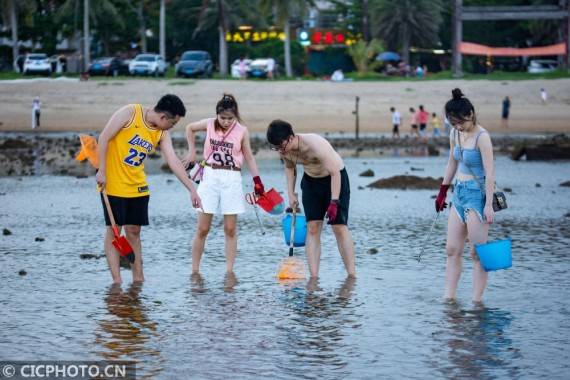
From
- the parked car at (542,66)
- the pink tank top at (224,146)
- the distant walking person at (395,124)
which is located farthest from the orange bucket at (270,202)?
the parked car at (542,66)

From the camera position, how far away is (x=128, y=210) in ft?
35.0

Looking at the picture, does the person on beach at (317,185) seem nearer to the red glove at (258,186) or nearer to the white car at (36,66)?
the red glove at (258,186)

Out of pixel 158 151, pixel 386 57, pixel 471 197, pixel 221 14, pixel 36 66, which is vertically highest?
pixel 221 14

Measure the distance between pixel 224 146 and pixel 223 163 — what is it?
0.17 meters

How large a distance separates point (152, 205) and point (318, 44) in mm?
65174

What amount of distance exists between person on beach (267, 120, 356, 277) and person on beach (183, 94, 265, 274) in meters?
→ 0.44

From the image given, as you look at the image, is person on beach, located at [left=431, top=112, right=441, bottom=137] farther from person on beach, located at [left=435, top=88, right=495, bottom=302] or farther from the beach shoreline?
person on beach, located at [left=435, top=88, right=495, bottom=302]

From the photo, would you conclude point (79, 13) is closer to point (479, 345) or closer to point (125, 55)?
point (125, 55)

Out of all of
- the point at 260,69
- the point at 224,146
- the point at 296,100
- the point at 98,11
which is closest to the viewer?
the point at 224,146

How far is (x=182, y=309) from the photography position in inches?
392

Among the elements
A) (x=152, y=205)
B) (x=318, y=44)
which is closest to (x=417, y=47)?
(x=318, y=44)

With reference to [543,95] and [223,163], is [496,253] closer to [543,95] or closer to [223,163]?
[223,163]

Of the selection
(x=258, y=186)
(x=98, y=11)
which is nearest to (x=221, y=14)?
(x=98, y=11)

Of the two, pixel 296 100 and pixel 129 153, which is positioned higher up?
pixel 129 153
